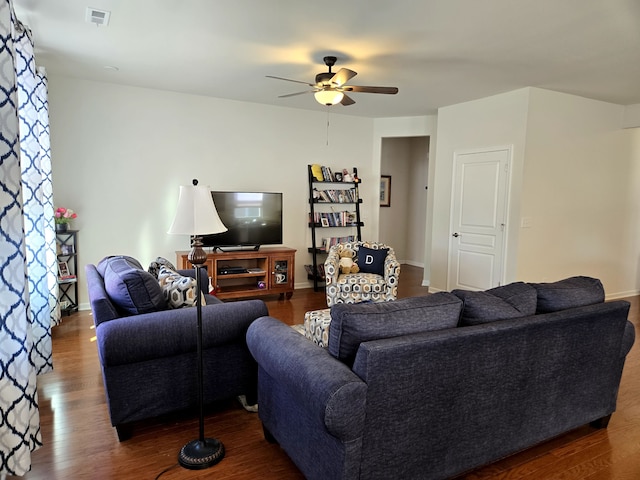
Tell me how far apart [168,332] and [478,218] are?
4335 millimetres

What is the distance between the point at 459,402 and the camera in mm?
1737

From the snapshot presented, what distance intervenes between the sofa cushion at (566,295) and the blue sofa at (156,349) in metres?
1.59

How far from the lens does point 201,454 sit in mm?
2029

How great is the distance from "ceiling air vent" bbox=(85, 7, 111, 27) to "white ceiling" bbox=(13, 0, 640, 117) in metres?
0.06

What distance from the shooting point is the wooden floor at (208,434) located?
1.96 m

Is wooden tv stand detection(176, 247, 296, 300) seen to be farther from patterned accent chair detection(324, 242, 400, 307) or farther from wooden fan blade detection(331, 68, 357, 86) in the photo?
wooden fan blade detection(331, 68, 357, 86)

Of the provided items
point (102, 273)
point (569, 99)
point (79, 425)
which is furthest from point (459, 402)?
point (569, 99)

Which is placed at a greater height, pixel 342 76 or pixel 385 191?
pixel 342 76

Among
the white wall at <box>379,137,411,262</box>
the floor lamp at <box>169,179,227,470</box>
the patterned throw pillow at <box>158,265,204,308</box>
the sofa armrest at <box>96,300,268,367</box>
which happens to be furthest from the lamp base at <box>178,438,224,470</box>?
the white wall at <box>379,137,411,262</box>

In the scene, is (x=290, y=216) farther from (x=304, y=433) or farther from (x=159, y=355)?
(x=304, y=433)

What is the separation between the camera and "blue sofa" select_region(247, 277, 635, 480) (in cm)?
152

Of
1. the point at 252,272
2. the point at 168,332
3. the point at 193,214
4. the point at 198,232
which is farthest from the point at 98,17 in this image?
the point at 252,272

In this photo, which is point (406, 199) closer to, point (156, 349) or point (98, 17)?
point (98, 17)

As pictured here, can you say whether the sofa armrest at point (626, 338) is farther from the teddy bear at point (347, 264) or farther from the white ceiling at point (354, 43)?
the teddy bear at point (347, 264)
